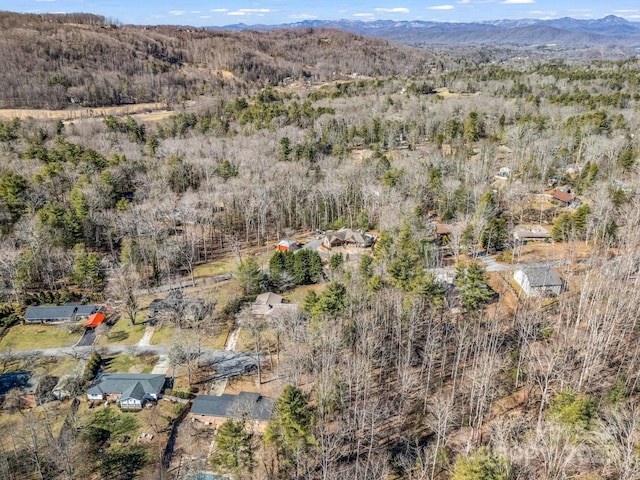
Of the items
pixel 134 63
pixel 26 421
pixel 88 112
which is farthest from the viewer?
pixel 134 63

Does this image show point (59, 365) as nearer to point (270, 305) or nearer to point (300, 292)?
point (270, 305)

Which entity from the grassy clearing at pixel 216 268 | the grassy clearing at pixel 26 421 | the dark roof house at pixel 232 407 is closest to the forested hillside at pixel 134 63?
the grassy clearing at pixel 216 268

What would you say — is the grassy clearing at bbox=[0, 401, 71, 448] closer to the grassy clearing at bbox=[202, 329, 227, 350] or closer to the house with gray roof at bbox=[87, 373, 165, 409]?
the house with gray roof at bbox=[87, 373, 165, 409]

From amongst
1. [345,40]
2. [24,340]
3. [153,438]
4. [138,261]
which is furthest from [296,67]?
[153,438]

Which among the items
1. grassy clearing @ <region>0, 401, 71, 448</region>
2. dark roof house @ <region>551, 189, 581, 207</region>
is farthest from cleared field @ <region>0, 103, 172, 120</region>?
dark roof house @ <region>551, 189, 581, 207</region>

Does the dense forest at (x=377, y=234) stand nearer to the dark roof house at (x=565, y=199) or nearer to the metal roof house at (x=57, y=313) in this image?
the metal roof house at (x=57, y=313)

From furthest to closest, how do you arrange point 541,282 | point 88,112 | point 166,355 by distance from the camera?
1. point 88,112
2. point 541,282
3. point 166,355

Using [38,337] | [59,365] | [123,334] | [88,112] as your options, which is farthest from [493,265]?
[88,112]

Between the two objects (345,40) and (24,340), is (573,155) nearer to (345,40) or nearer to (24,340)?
(24,340)
